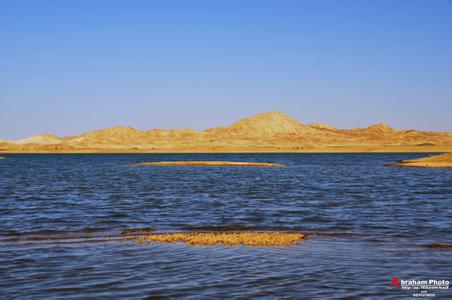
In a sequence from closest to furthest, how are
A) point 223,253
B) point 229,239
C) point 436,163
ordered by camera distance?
point 223,253 → point 229,239 → point 436,163

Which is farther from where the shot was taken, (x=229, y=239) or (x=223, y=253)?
(x=229, y=239)

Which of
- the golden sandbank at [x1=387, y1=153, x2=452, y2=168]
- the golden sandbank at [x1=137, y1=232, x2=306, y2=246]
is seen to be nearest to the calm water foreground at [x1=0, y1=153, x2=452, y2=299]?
the golden sandbank at [x1=137, y1=232, x2=306, y2=246]

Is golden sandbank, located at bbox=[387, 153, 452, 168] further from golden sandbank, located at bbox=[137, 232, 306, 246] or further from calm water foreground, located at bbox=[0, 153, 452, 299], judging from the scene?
golden sandbank, located at bbox=[137, 232, 306, 246]

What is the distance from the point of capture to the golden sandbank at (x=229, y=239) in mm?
21719

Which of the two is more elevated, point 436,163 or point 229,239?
point 436,163

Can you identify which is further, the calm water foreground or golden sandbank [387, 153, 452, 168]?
golden sandbank [387, 153, 452, 168]

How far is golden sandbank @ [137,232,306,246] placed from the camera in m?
21.7

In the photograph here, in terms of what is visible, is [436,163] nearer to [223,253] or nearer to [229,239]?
[229,239]

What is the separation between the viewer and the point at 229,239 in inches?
879

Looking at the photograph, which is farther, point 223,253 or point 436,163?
point 436,163

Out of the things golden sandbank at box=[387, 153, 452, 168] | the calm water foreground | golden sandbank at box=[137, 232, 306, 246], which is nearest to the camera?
the calm water foreground

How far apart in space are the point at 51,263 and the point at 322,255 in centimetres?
962

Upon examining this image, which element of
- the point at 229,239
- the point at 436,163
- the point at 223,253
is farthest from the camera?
the point at 436,163

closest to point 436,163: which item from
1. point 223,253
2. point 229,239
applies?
point 229,239
